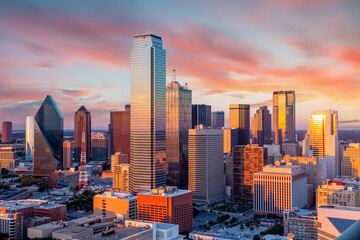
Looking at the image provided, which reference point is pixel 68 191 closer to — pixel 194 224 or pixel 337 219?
pixel 194 224

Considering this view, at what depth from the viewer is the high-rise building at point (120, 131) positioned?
173 feet

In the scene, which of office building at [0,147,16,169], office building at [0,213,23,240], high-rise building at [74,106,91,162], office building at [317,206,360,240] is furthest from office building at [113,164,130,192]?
high-rise building at [74,106,91,162]

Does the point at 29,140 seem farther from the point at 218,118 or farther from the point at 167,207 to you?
the point at 167,207

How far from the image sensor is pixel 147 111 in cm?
2756

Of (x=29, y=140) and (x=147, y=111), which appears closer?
(x=147, y=111)

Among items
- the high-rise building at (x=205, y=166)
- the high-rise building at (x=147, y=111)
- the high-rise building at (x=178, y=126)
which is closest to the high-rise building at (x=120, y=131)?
the high-rise building at (x=178, y=126)

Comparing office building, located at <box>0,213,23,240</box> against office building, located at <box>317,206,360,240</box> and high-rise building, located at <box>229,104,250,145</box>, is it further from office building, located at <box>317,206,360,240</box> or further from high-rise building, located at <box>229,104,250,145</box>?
high-rise building, located at <box>229,104,250,145</box>

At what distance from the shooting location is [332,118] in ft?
120

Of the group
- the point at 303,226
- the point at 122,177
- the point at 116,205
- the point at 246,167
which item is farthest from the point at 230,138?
the point at 303,226

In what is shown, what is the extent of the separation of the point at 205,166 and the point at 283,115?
38.6 meters

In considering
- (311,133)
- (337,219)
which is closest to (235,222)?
(337,219)

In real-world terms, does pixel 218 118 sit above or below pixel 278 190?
above

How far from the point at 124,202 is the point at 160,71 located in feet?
37.5

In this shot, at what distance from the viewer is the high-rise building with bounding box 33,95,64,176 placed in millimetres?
39156
